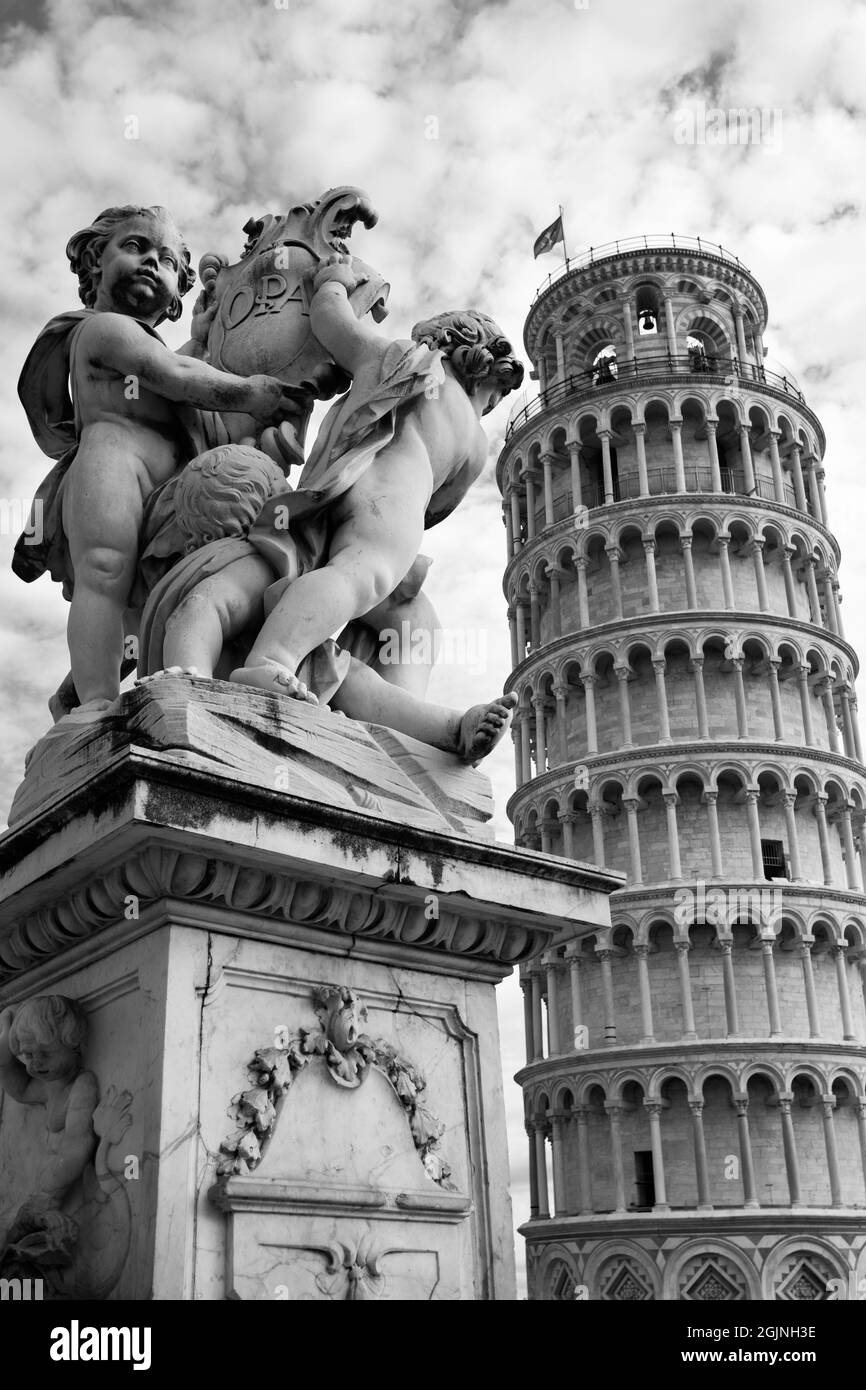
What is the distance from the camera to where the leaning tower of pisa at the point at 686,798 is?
38.4 meters

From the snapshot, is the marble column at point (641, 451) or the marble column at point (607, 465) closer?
the marble column at point (641, 451)

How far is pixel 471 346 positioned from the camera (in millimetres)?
4539

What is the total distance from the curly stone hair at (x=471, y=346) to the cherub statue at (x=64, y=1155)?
244cm

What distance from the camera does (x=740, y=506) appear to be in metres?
45.2

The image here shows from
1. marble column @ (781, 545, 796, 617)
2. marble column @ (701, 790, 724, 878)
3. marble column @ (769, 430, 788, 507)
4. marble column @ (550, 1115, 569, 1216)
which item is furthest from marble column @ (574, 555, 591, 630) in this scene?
marble column @ (550, 1115, 569, 1216)

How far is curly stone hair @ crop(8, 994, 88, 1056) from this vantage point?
125 inches

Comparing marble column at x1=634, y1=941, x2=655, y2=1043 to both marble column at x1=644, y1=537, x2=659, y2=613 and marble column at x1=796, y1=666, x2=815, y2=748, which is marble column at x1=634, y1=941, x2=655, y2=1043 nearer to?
marble column at x1=796, y1=666, x2=815, y2=748

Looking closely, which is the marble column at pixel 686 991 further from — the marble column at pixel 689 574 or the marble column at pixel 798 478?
the marble column at pixel 798 478

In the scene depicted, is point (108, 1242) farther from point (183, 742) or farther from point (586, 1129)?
point (586, 1129)

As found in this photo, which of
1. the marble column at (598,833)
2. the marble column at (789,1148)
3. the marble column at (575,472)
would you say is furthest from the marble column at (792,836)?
the marble column at (575,472)

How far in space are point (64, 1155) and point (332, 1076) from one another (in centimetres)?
62

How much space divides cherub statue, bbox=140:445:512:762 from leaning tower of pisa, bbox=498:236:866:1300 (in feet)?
114

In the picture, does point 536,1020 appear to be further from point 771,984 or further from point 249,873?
point 249,873

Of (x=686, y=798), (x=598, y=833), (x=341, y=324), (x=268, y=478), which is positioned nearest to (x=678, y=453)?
(x=686, y=798)
